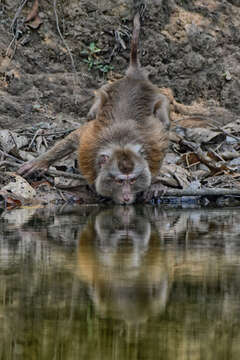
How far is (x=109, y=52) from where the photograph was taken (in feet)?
37.6

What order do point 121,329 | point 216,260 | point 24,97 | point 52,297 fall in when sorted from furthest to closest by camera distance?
point 24,97
point 216,260
point 52,297
point 121,329

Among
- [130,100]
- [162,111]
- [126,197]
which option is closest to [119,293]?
[126,197]

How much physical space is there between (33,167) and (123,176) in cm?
143

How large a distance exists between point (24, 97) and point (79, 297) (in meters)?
7.76

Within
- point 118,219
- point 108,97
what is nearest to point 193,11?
point 108,97

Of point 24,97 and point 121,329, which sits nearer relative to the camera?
point 121,329

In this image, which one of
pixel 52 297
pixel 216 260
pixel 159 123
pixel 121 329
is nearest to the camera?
pixel 121 329

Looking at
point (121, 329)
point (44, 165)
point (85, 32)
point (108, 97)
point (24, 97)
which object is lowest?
point (121, 329)

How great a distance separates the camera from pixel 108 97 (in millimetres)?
7434

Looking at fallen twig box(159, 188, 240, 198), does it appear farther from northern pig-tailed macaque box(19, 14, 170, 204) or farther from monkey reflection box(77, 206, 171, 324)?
monkey reflection box(77, 206, 171, 324)

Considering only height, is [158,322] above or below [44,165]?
below

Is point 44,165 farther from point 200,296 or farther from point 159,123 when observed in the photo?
point 200,296

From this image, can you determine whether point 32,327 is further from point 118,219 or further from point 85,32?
point 85,32

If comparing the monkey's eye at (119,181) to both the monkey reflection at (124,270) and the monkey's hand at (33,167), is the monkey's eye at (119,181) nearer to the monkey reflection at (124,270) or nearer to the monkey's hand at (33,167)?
the monkey's hand at (33,167)
